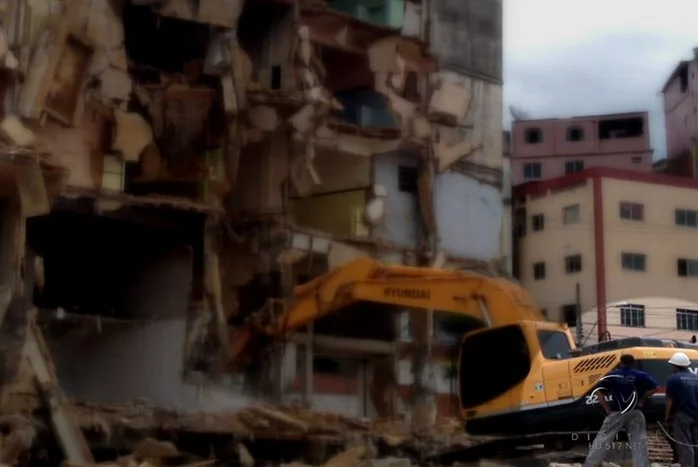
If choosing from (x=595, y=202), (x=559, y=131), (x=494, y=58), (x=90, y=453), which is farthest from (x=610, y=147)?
(x=90, y=453)

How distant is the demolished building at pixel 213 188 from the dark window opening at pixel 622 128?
33.1 metres

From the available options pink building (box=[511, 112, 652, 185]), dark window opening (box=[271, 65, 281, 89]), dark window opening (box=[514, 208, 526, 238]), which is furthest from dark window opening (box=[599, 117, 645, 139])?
dark window opening (box=[271, 65, 281, 89])

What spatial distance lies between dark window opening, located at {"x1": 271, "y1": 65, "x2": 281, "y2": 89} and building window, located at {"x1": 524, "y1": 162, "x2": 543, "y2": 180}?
41.1m

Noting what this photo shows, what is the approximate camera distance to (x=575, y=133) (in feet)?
236

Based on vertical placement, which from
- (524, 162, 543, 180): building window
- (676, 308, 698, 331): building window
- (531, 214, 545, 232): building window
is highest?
(524, 162, 543, 180): building window

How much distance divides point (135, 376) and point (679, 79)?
51.1 meters

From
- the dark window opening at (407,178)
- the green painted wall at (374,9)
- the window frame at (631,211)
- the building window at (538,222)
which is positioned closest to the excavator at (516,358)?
the dark window opening at (407,178)

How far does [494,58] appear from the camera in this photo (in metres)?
44.1

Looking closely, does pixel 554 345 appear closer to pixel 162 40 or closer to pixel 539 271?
pixel 162 40

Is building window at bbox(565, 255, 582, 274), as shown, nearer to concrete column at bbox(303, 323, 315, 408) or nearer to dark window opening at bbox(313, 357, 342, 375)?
dark window opening at bbox(313, 357, 342, 375)

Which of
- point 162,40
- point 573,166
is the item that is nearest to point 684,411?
point 162,40

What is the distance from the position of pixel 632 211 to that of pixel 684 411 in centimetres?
4121

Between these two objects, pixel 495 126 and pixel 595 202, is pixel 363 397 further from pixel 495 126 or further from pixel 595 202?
pixel 595 202

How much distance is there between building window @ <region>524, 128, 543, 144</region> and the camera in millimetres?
72256
